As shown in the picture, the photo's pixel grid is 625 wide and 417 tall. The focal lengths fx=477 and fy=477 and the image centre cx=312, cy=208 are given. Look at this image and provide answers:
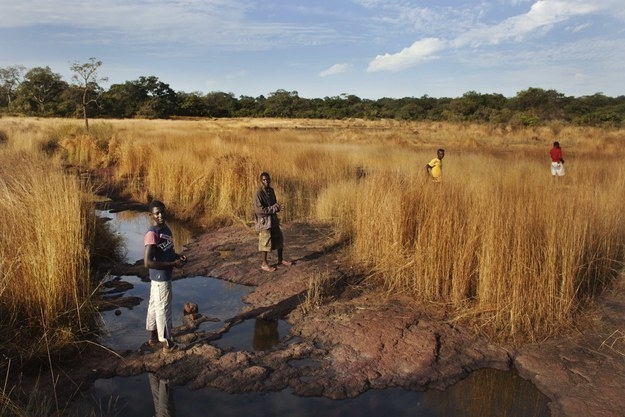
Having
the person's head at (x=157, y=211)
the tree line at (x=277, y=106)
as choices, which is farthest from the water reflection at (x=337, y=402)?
the tree line at (x=277, y=106)

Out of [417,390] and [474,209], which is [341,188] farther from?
[417,390]

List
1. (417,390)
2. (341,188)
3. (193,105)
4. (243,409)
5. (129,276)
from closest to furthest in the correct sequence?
(243,409), (417,390), (129,276), (341,188), (193,105)

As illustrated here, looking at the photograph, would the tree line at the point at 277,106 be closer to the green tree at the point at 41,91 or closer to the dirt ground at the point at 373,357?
the green tree at the point at 41,91

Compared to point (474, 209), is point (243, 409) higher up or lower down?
lower down

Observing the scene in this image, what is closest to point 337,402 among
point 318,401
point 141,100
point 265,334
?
point 318,401

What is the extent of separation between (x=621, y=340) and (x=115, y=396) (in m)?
4.74

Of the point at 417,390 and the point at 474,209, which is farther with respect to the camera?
the point at 474,209

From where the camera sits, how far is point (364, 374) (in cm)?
429

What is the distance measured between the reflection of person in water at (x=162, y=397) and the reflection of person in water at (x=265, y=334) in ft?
3.33

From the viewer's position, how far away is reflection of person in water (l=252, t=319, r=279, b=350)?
Result: 4.97m

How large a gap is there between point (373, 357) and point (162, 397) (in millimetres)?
1928

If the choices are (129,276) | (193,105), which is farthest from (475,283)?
(193,105)

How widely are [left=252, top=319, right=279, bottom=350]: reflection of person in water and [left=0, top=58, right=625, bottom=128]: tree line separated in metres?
33.6

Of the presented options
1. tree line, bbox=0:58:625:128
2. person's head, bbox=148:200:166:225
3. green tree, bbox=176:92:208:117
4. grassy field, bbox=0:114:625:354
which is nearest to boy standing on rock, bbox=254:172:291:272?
grassy field, bbox=0:114:625:354
